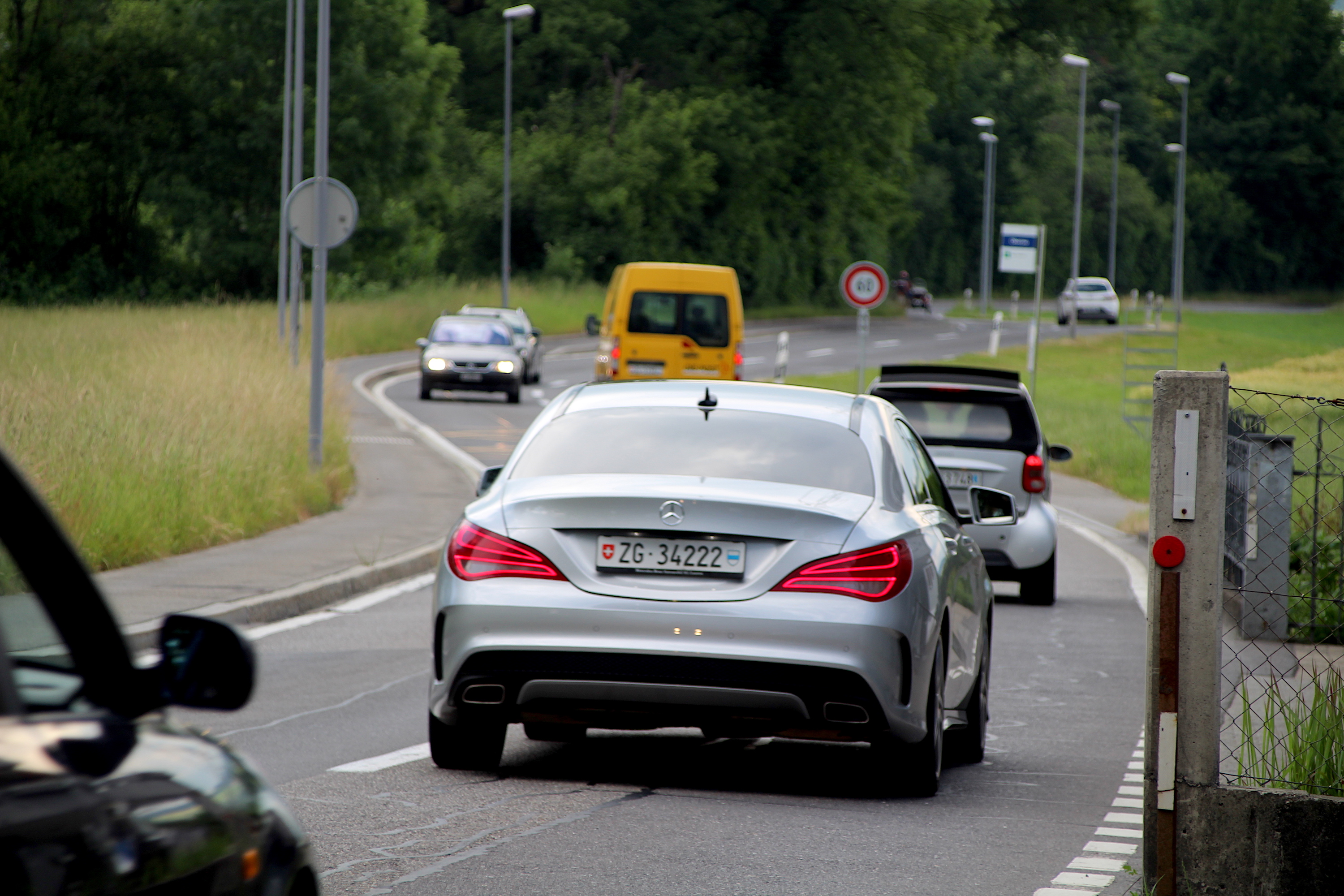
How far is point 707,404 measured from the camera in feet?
25.0

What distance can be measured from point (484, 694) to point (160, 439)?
985cm

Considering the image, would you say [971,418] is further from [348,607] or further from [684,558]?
[684,558]

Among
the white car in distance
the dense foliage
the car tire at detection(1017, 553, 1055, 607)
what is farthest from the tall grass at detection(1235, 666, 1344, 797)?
the white car in distance

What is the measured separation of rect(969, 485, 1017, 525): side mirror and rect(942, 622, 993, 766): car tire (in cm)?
61

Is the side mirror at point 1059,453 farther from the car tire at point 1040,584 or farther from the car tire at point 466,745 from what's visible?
the car tire at point 466,745

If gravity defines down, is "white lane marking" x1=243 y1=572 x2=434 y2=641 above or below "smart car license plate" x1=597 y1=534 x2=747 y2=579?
below

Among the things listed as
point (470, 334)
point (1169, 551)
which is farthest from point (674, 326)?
point (1169, 551)

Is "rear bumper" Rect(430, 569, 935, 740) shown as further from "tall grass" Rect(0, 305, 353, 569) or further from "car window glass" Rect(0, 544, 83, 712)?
"tall grass" Rect(0, 305, 353, 569)

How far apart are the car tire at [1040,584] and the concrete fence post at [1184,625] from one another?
9.19 metres

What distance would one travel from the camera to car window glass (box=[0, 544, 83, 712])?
233 centimetres

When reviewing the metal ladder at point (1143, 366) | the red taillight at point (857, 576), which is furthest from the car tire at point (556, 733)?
the metal ladder at point (1143, 366)

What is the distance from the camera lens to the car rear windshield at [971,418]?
14.5 meters

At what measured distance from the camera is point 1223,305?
99.1 metres

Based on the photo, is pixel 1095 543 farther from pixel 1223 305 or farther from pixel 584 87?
pixel 1223 305
